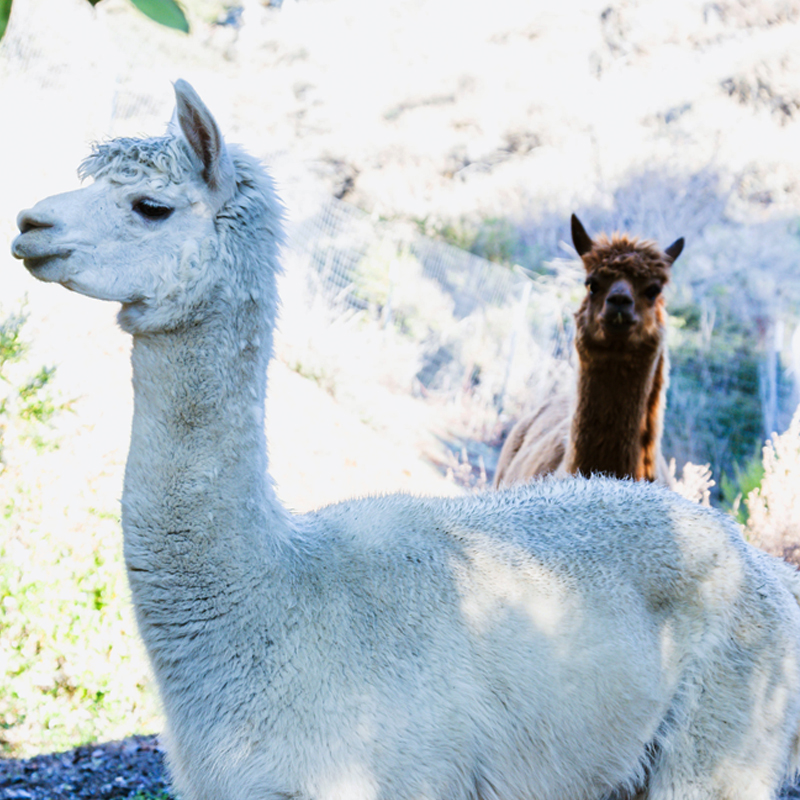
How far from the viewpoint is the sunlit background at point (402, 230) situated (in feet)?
14.5

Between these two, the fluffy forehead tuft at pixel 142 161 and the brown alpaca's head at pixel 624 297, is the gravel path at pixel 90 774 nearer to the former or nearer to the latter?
the fluffy forehead tuft at pixel 142 161

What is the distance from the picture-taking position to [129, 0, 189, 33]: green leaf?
1.02 meters

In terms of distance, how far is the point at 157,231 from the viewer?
1.90 m

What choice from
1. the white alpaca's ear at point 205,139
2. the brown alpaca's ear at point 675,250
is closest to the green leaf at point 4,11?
the white alpaca's ear at point 205,139

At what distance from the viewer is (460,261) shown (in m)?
15.8

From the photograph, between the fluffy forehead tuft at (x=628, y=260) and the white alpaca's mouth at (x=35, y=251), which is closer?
the white alpaca's mouth at (x=35, y=251)

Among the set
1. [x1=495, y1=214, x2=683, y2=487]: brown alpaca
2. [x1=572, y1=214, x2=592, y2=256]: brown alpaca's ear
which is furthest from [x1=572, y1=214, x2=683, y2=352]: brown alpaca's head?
[x1=572, y1=214, x2=592, y2=256]: brown alpaca's ear

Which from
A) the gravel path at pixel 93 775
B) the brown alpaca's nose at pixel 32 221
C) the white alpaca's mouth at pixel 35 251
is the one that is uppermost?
the brown alpaca's nose at pixel 32 221

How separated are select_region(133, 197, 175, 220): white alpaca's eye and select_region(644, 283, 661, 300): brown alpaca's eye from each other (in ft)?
11.1

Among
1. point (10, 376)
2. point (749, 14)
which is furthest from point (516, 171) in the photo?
point (10, 376)

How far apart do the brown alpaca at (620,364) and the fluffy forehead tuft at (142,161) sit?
117 inches

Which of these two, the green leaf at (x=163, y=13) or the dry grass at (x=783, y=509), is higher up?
the green leaf at (x=163, y=13)

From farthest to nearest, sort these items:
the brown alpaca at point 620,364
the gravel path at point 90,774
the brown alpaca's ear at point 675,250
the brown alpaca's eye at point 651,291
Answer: the brown alpaca's ear at point 675,250, the brown alpaca's eye at point 651,291, the brown alpaca at point 620,364, the gravel path at point 90,774

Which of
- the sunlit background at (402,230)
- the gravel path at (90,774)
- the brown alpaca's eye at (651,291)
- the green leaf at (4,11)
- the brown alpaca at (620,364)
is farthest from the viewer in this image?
the brown alpaca's eye at (651,291)
